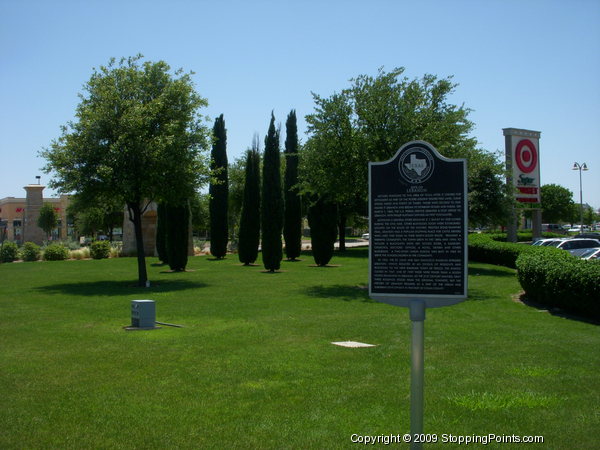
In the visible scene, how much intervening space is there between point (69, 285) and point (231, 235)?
91.3ft

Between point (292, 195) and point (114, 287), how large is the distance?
15.4 m

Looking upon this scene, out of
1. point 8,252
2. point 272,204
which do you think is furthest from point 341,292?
point 8,252

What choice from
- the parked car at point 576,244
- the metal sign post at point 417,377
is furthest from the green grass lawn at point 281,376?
the parked car at point 576,244

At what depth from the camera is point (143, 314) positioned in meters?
11.4

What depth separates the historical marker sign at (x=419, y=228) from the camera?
183 inches

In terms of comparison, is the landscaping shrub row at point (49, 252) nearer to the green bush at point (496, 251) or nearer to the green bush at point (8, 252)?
the green bush at point (8, 252)

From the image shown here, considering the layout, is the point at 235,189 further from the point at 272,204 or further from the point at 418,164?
the point at 418,164

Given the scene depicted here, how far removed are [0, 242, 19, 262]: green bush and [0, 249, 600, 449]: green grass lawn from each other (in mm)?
22888

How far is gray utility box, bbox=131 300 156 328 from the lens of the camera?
1142 centimetres

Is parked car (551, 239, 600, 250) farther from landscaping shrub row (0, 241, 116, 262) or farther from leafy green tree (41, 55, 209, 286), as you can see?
landscaping shrub row (0, 241, 116, 262)

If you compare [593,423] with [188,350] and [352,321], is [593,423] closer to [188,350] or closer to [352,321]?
[188,350]

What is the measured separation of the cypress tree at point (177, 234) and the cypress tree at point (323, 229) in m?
6.65

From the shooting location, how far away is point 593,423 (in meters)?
5.39

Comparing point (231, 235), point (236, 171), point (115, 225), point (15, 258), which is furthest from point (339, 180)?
point (115, 225)
